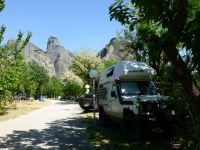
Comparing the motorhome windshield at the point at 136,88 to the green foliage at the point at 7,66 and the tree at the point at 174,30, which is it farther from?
the green foliage at the point at 7,66

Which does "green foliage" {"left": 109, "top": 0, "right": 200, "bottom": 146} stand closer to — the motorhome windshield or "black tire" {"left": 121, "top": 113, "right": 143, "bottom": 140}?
"black tire" {"left": 121, "top": 113, "right": 143, "bottom": 140}

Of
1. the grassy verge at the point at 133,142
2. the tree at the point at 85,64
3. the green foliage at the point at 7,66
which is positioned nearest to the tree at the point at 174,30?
the grassy verge at the point at 133,142

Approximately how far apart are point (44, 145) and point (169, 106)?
4655mm

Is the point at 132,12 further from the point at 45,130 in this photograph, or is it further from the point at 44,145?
the point at 45,130

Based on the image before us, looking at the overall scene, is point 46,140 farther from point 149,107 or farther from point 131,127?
point 149,107

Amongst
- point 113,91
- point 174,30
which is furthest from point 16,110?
point 174,30

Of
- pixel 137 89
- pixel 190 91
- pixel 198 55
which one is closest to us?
pixel 198 55

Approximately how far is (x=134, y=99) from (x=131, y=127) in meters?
1.16

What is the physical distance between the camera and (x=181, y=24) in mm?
8938

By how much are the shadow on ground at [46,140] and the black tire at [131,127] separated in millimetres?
1651

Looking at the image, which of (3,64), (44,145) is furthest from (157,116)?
(3,64)

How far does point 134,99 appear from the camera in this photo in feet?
44.3

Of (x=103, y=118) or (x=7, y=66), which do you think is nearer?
(x=103, y=118)

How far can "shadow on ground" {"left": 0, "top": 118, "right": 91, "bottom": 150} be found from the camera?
1223 cm
